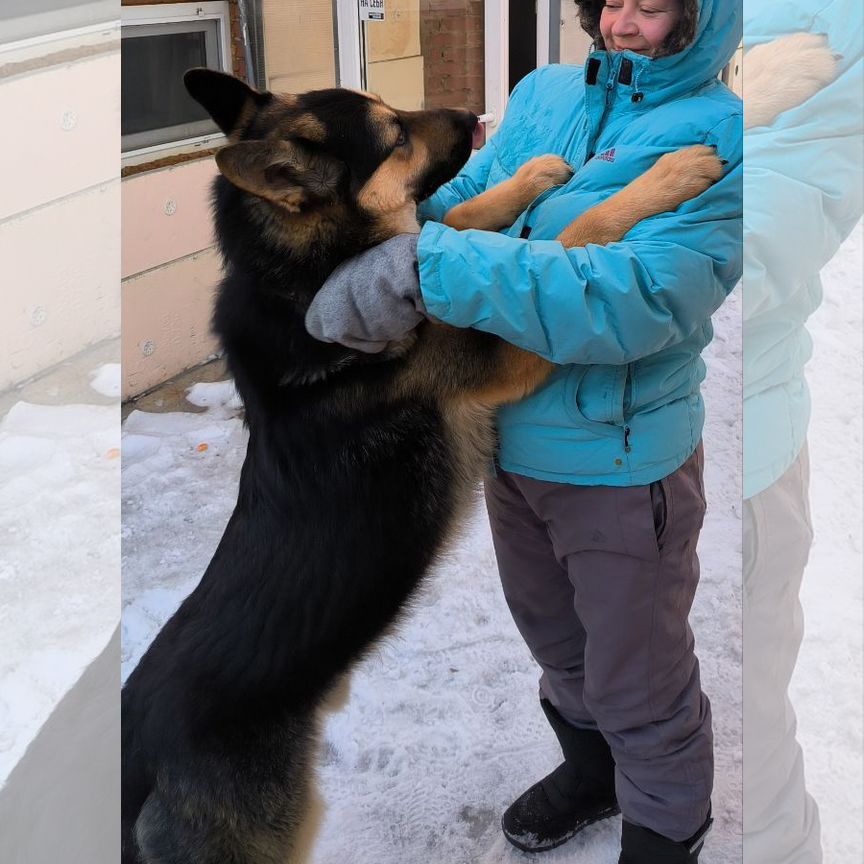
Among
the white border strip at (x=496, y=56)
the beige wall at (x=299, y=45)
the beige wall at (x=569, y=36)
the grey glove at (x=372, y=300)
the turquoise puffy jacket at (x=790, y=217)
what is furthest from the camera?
the beige wall at (x=299, y=45)

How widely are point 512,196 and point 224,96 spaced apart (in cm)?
60

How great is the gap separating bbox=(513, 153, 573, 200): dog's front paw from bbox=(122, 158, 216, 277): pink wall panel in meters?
2.06

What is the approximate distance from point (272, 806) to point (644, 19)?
1.55 meters

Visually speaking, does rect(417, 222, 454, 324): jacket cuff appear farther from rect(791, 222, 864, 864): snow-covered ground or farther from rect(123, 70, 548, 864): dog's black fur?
rect(791, 222, 864, 864): snow-covered ground

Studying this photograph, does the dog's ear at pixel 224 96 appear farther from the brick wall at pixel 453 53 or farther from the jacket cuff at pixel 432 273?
the brick wall at pixel 453 53

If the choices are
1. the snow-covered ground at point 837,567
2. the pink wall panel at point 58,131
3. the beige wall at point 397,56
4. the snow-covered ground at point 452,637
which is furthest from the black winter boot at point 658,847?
the beige wall at point 397,56

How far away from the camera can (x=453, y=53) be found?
2604mm

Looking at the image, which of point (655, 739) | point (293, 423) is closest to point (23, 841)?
point (293, 423)

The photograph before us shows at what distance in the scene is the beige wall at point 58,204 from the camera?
168cm

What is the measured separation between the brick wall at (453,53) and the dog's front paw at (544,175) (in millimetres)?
906

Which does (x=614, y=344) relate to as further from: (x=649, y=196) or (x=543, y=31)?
(x=543, y=31)

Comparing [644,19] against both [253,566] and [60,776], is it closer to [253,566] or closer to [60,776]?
[253,566]

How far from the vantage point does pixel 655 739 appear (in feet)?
5.56

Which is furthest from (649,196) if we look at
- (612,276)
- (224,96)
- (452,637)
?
(452,637)
